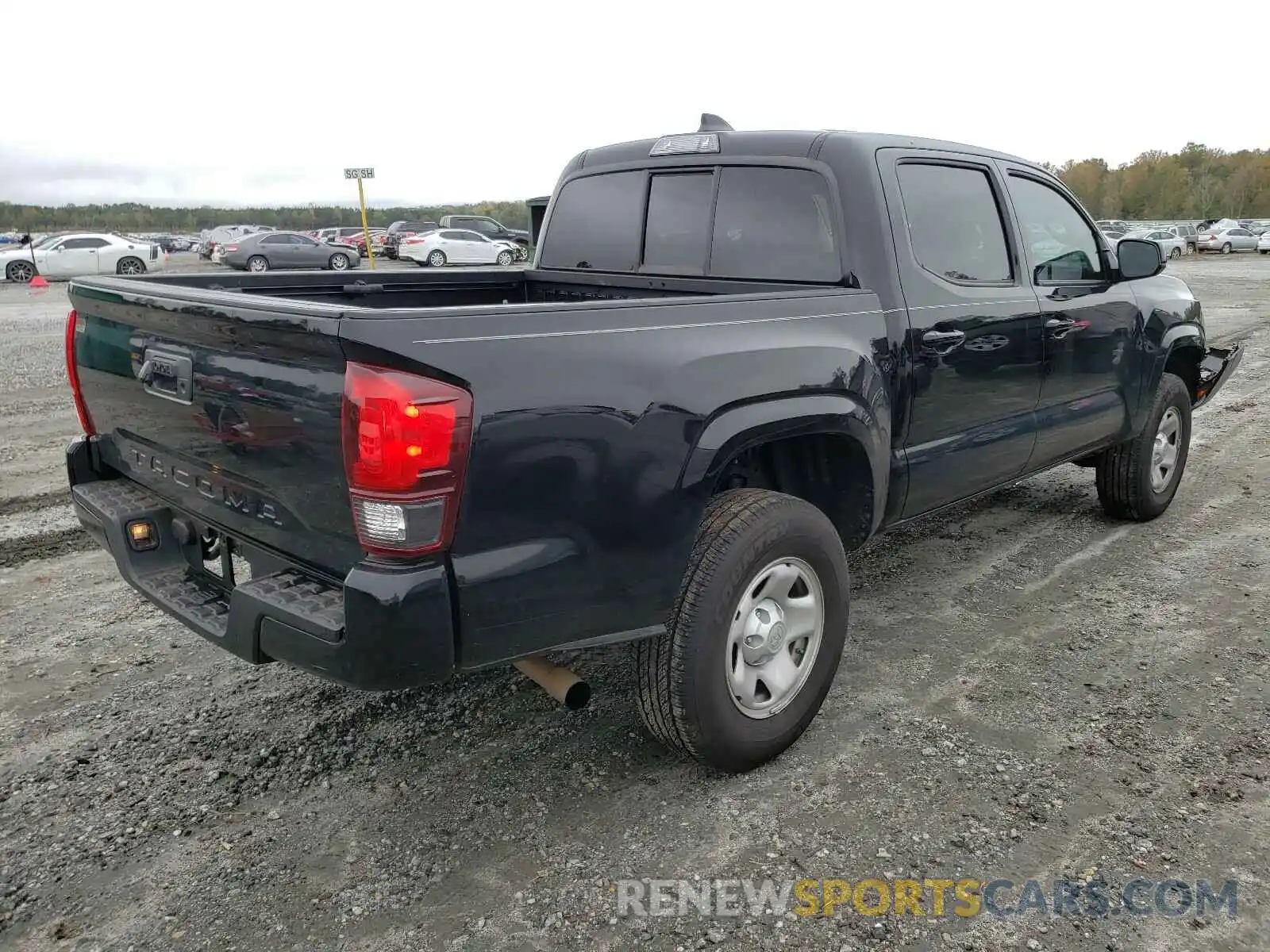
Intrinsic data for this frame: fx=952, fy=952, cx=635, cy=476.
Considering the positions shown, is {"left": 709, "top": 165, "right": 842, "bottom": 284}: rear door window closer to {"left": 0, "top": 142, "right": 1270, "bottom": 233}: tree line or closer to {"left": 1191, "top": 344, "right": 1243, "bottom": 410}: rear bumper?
{"left": 1191, "top": 344, "right": 1243, "bottom": 410}: rear bumper

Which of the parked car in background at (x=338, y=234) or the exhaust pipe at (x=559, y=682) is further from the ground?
the parked car in background at (x=338, y=234)

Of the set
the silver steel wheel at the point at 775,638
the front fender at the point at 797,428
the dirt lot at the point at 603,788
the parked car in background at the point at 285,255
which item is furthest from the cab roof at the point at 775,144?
the parked car in background at the point at 285,255

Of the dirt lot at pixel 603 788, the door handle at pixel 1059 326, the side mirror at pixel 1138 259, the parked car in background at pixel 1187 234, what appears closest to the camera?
the dirt lot at pixel 603 788

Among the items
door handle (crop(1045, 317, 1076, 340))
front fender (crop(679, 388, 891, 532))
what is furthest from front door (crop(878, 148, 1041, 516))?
front fender (crop(679, 388, 891, 532))

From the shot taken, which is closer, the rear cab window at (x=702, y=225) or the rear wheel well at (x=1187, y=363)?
the rear cab window at (x=702, y=225)

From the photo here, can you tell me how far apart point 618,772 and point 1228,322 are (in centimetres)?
1562

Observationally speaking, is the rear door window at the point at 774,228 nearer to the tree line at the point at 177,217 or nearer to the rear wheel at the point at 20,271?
the rear wheel at the point at 20,271

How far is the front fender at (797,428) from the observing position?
264 centimetres

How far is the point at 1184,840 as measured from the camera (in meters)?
2.63

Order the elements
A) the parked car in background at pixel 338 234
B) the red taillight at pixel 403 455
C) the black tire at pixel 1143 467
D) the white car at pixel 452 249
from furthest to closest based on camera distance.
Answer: the parked car in background at pixel 338 234, the white car at pixel 452 249, the black tire at pixel 1143 467, the red taillight at pixel 403 455

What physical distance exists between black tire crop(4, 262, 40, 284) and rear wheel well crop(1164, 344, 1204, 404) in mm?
32077

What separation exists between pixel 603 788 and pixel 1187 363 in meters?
4.40

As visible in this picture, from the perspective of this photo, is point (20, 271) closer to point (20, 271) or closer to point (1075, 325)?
point (20, 271)

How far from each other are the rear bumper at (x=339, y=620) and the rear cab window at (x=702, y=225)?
200 centimetres
